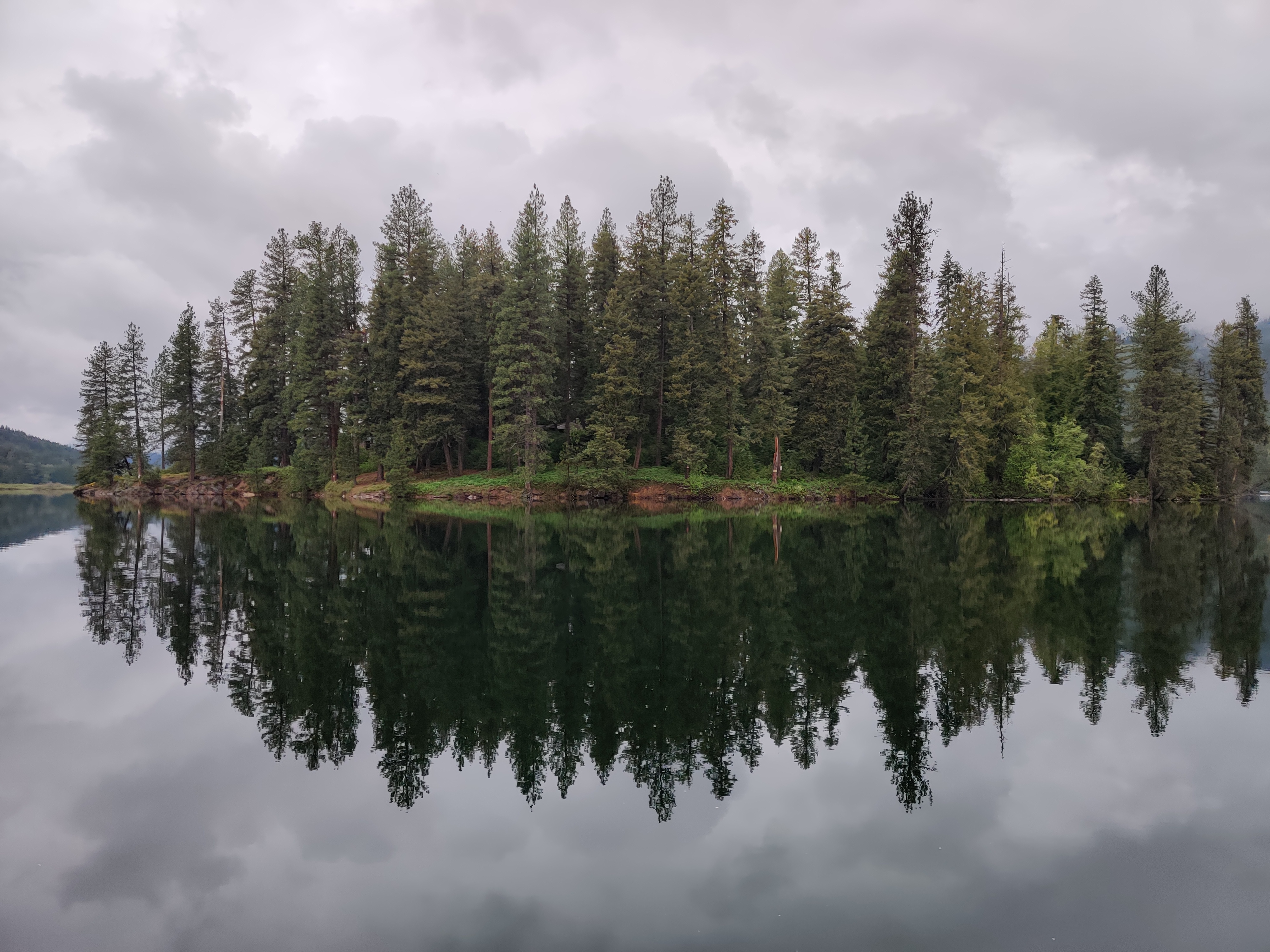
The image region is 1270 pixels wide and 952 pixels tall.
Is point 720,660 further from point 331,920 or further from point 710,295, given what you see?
point 710,295

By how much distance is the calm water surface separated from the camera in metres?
5.59

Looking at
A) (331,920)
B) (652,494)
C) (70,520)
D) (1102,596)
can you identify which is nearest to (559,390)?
(652,494)

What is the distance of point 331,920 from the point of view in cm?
561

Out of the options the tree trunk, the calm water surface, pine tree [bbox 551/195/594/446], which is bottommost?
the calm water surface

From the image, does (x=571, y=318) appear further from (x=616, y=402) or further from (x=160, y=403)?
(x=160, y=403)

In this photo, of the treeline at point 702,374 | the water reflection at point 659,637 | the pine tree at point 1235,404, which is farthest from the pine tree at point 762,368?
the pine tree at point 1235,404

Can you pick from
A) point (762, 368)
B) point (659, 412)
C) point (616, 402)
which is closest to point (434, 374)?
point (616, 402)

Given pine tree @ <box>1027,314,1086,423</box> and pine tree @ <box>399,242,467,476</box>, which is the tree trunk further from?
pine tree @ <box>1027,314,1086,423</box>

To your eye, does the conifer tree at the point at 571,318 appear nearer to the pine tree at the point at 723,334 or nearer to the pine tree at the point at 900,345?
the pine tree at the point at 723,334

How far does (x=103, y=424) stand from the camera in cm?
7356

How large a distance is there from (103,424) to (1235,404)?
11216cm

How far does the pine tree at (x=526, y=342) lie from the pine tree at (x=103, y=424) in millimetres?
46827

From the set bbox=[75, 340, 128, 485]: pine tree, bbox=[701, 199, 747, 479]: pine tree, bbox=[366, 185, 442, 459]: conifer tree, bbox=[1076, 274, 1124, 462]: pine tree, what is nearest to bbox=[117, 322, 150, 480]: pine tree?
bbox=[75, 340, 128, 485]: pine tree

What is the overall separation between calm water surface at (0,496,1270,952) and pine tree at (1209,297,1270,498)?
200ft
